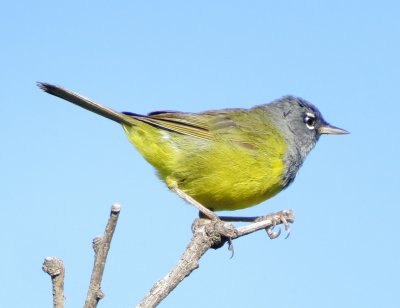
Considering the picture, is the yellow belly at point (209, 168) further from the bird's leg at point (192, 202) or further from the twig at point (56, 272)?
the twig at point (56, 272)

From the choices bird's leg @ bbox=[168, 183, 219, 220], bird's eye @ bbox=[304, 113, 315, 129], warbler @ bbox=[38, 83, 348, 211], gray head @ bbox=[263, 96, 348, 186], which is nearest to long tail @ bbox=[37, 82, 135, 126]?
warbler @ bbox=[38, 83, 348, 211]

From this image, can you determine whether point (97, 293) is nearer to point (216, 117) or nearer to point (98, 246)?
point (98, 246)

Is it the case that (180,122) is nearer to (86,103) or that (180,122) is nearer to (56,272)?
(86,103)

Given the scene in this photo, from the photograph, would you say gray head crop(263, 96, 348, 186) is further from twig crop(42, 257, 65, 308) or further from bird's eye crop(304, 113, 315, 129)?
twig crop(42, 257, 65, 308)

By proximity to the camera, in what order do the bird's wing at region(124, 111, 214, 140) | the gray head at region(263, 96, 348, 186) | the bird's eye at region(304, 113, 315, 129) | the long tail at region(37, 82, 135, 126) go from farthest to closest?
1. the bird's eye at region(304, 113, 315, 129)
2. the gray head at region(263, 96, 348, 186)
3. the bird's wing at region(124, 111, 214, 140)
4. the long tail at region(37, 82, 135, 126)

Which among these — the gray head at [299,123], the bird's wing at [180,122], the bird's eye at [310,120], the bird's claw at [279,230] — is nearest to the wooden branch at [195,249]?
the bird's claw at [279,230]

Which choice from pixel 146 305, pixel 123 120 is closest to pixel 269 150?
pixel 123 120
